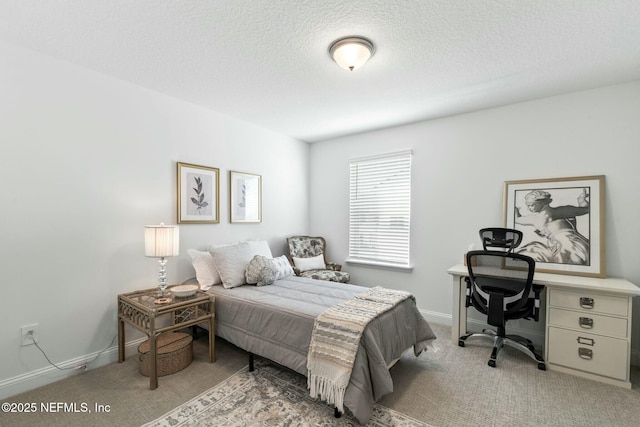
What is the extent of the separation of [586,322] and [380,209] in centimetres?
236

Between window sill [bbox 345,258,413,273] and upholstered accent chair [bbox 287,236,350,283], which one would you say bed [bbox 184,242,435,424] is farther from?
window sill [bbox 345,258,413,273]

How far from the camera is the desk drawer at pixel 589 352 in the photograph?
2221 millimetres

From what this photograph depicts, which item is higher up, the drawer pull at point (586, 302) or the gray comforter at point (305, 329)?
the drawer pull at point (586, 302)

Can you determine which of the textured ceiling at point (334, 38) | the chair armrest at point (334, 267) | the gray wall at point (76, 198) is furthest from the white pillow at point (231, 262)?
the textured ceiling at point (334, 38)

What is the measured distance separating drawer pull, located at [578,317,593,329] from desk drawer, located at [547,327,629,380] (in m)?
0.07

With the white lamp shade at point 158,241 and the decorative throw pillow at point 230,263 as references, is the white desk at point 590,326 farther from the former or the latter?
the white lamp shade at point 158,241

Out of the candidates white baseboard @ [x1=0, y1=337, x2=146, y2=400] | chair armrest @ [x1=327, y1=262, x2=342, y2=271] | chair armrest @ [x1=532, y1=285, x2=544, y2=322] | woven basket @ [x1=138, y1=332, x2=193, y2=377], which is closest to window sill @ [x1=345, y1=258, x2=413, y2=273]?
chair armrest @ [x1=327, y1=262, x2=342, y2=271]

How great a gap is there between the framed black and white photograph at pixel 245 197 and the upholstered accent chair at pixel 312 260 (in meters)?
0.69

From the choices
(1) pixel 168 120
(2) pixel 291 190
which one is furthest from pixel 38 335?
(2) pixel 291 190

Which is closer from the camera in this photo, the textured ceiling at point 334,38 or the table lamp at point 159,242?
the textured ceiling at point 334,38

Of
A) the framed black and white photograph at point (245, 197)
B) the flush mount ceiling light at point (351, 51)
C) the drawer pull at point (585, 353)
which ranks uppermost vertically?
the flush mount ceiling light at point (351, 51)

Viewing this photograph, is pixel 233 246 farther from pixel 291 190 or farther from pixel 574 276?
pixel 574 276

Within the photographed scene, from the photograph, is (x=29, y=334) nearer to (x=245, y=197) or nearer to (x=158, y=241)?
(x=158, y=241)

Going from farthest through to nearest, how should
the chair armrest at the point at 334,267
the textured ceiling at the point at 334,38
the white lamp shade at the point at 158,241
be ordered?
1. the chair armrest at the point at 334,267
2. the white lamp shade at the point at 158,241
3. the textured ceiling at the point at 334,38
